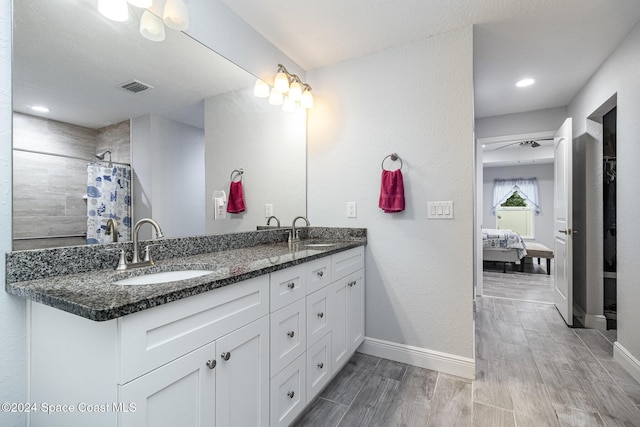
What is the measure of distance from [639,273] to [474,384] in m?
1.32

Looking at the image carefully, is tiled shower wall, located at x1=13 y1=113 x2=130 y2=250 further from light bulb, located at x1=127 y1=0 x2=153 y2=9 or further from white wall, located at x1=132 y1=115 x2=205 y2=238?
light bulb, located at x1=127 y1=0 x2=153 y2=9

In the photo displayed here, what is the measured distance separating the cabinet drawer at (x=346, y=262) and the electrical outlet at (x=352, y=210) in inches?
10.5

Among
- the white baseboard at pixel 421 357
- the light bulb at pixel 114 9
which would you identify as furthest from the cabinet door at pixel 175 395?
the white baseboard at pixel 421 357

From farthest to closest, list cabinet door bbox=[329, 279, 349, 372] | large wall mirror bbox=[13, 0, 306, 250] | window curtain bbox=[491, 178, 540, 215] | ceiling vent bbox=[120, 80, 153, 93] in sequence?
window curtain bbox=[491, 178, 540, 215]
cabinet door bbox=[329, 279, 349, 372]
ceiling vent bbox=[120, 80, 153, 93]
large wall mirror bbox=[13, 0, 306, 250]

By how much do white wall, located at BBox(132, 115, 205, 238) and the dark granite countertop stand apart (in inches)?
10.1

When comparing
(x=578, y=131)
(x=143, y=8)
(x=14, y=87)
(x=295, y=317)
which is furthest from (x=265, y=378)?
(x=578, y=131)

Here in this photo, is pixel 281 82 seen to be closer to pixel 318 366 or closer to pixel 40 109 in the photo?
pixel 40 109

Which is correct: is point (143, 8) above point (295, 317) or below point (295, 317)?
above

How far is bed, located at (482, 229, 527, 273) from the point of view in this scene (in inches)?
195

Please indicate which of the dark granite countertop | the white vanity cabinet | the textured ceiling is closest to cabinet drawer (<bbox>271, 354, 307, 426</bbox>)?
the white vanity cabinet

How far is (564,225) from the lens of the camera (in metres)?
2.89

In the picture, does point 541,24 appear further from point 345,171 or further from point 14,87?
point 14,87

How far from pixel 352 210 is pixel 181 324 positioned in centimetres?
164

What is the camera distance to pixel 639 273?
194 centimetres
